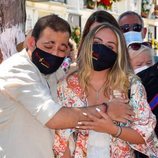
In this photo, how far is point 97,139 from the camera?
11.2ft

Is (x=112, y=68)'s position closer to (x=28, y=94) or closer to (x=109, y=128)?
(x=109, y=128)

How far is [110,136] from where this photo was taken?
343cm

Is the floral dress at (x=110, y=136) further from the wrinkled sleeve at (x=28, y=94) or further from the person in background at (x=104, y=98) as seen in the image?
the wrinkled sleeve at (x=28, y=94)

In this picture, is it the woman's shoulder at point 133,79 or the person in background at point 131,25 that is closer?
the woman's shoulder at point 133,79

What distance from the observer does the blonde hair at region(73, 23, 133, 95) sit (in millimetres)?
3490

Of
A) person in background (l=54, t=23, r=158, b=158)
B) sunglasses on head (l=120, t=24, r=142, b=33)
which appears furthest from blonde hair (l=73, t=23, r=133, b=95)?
sunglasses on head (l=120, t=24, r=142, b=33)

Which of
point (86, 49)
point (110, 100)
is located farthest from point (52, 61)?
point (110, 100)

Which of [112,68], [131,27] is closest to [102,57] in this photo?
[112,68]

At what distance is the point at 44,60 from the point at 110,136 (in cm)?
64

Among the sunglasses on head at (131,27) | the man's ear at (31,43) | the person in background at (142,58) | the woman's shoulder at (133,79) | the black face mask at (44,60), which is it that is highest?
the man's ear at (31,43)

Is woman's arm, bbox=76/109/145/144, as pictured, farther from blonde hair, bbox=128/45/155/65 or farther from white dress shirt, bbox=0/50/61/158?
blonde hair, bbox=128/45/155/65

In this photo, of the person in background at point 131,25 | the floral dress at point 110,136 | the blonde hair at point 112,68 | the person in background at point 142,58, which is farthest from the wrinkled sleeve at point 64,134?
the person in background at point 131,25

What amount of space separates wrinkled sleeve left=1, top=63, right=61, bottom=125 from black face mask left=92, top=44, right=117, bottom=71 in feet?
1.24

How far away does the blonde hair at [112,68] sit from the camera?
11.5ft
